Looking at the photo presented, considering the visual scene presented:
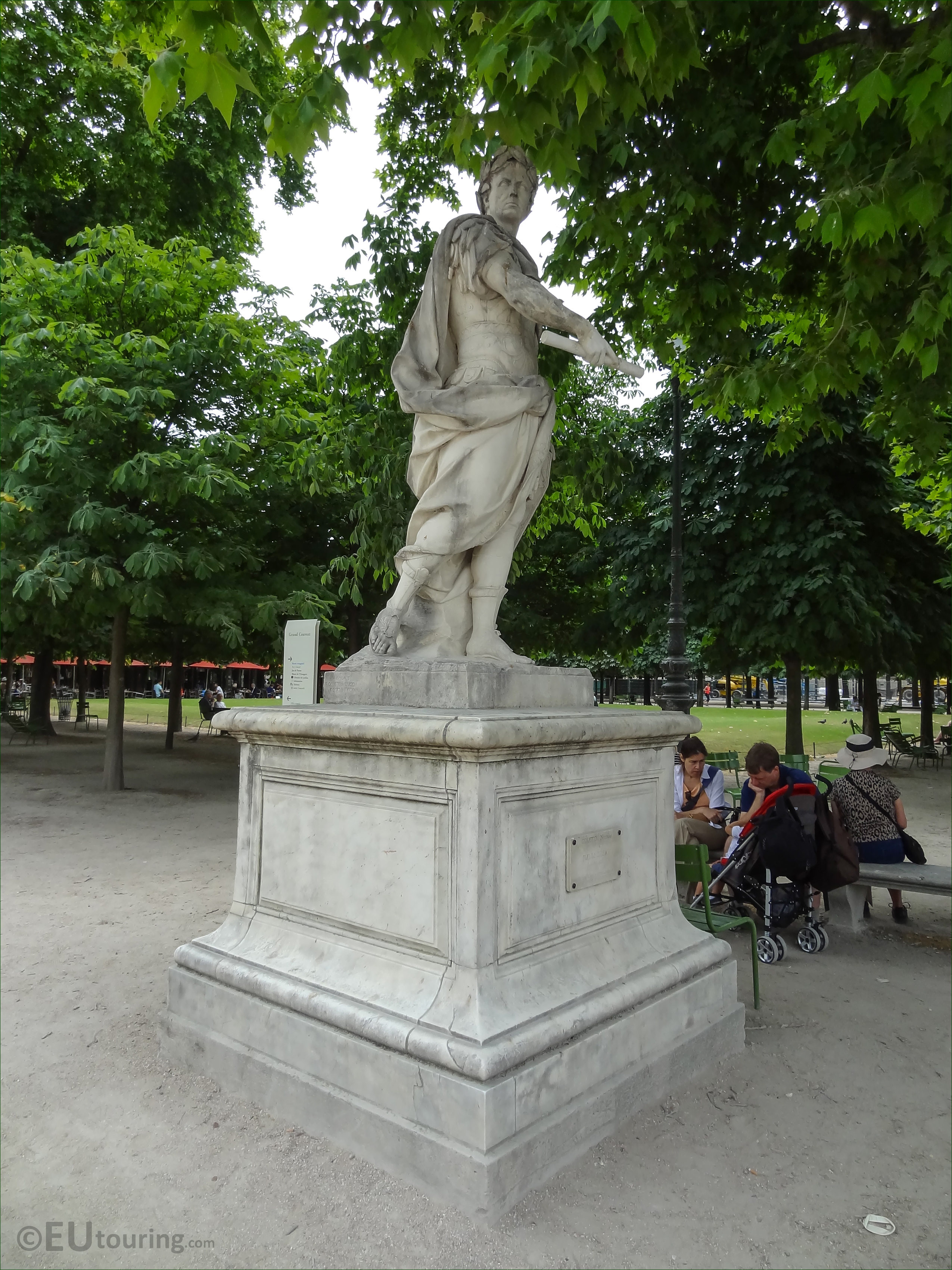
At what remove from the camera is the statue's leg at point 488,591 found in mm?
3971

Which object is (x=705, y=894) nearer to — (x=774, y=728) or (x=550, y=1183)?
(x=550, y=1183)

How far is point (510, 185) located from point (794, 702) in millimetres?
12268

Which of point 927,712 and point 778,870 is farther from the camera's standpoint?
point 927,712

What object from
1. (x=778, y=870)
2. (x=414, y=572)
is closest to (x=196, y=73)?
(x=414, y=572)

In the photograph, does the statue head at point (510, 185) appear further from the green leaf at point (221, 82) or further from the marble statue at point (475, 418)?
the green leaf at point (221, 82)

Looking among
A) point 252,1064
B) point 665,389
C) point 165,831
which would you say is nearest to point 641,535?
point 665,389

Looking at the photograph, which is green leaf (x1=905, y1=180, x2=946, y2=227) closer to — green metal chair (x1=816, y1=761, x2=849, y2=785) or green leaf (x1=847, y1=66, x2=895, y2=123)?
green leaf (x1=847, y1=66, x2=895, y2=123)

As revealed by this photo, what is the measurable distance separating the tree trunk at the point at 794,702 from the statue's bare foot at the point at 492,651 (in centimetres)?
1130

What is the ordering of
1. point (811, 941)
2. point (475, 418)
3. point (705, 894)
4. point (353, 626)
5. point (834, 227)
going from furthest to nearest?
1. point (353, 626)
2. point (811, 941)
3. point (705, 894)
4. point (834, 227)
5. point (475, 418)

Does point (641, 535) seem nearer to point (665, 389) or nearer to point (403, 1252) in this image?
point (665, 389)

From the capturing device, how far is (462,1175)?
102 inches

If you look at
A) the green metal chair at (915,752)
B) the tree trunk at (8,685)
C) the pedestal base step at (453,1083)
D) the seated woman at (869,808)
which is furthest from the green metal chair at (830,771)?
the tree trunk at (8,685)

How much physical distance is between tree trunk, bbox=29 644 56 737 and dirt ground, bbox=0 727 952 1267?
1780 centimetres

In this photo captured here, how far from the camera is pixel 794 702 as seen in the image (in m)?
14.5
